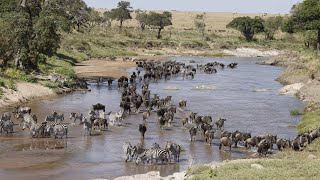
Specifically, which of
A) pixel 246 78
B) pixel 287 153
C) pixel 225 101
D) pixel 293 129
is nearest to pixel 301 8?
pixel 246 78

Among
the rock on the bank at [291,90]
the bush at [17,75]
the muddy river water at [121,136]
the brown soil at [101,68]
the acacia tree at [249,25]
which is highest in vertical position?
the acacia tree at [249,25]

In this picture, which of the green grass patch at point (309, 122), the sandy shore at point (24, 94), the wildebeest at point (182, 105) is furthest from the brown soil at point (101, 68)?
the green grass patch at point (309, 122)

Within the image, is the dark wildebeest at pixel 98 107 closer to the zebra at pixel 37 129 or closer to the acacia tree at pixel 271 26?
the zebra at pixel 37 129

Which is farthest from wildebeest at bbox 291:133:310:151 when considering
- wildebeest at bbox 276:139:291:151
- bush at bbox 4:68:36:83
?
bush at bbox 4:68:36:83

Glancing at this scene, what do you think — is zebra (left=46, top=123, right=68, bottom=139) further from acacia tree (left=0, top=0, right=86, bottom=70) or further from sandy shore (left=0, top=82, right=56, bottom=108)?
acacia tree (left=0, top=0, right=86, bottom=70)

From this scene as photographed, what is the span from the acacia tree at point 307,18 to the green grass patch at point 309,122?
1784 inches

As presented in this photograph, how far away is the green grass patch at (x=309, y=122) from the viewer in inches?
1129

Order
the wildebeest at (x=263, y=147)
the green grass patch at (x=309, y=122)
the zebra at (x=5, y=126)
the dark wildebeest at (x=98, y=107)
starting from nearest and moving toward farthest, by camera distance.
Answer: the wildebeest at (x=263, y=147), the zebra at (x=5, y=126), the green grass patch at (x=309, y=122), the dark wildebeest at (x=98, y=107)

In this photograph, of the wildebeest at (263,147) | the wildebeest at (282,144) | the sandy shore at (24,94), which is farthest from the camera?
the sandy shore at (24,94)

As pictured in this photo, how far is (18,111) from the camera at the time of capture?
103 feet

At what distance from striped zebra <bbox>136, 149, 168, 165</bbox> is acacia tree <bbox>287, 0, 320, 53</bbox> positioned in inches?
2296

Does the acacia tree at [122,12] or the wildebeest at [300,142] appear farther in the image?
the acacia tree at [122,12]

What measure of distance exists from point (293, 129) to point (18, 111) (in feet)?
53.6

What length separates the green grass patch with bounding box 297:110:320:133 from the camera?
94.1ft
